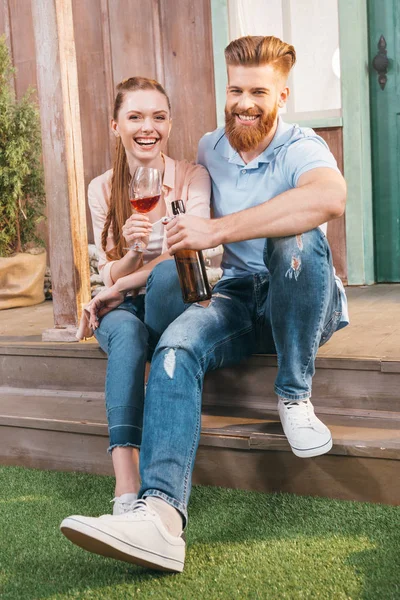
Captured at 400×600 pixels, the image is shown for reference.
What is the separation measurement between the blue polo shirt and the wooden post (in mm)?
743

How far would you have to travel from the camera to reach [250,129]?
2.08 m

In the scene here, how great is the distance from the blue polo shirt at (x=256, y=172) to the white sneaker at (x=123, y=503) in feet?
2.41

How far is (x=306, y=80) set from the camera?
3881 millimetres

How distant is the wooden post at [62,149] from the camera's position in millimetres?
2771

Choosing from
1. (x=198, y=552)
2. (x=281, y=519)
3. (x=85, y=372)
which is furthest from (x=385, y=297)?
(x=198, y=552)

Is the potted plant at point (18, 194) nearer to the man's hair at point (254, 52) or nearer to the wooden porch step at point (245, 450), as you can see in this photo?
the wooden porch step at point (245, 450)

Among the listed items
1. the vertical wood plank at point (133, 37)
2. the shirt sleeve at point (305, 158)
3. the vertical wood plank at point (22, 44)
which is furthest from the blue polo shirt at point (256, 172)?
the vertical wood plank at point (22, 44)

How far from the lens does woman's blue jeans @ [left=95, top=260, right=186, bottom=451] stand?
6.29ft

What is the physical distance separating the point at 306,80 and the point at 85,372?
2.12 metres

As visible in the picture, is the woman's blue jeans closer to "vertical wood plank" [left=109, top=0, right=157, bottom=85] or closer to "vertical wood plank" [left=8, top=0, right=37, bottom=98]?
"vertical wood plank" [left=109, top=0, right=157, bottom=85]

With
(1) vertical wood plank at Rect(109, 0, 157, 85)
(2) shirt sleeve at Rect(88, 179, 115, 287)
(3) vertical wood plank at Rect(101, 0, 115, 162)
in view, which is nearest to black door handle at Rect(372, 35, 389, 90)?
(1) vertical wood plank at Rect(109, 0, 157, 85)

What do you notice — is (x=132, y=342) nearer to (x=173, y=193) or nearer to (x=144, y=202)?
(x=144, y=202)

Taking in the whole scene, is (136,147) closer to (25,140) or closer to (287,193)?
(287,193)

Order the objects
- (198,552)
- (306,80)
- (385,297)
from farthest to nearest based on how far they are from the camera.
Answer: (306,80) → (385,297) → (198,552)
